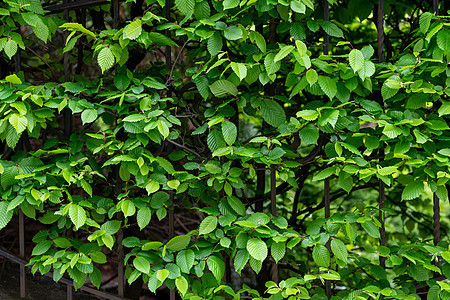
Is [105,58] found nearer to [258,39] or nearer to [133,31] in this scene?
[133,31]

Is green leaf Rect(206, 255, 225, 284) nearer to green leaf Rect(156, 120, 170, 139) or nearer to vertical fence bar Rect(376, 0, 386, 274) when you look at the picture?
green leaf Rect(156, 120, 170, 139)

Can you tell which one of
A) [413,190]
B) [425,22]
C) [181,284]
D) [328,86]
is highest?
[425,22]

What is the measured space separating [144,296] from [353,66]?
8.67 ft

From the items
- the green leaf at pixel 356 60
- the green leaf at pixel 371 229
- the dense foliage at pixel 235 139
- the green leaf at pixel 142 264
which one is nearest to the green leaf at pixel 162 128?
the dense foliage at pixel 235 139

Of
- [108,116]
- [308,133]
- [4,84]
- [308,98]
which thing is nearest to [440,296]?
[308,133]

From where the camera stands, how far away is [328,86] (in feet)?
6.46

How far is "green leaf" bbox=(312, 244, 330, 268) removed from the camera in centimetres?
202

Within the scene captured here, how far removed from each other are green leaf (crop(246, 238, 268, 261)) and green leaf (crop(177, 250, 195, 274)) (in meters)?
0.28

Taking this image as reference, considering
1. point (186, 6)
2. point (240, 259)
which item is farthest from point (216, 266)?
point (186, 6)

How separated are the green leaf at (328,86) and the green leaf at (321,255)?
70cm

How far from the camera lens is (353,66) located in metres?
1.90

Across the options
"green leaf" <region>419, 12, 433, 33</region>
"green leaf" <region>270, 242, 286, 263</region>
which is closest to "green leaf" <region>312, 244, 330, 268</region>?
"green leaf" <region>270, 242, 286, 263</region>

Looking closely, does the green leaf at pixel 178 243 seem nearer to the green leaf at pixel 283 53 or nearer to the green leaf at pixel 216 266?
the green leaf at pixel 216 266

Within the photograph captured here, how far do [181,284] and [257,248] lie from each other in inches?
15.7
